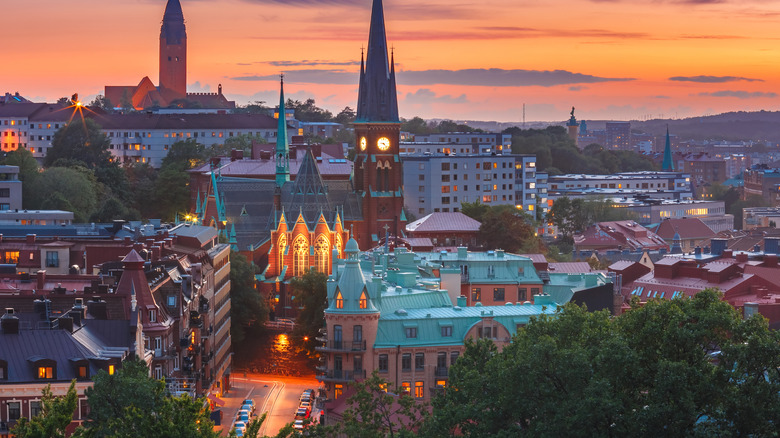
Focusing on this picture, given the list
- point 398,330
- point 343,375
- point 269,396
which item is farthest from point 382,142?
point 343,375

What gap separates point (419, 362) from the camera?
343 ft

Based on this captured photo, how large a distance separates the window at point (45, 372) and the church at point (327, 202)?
101 m

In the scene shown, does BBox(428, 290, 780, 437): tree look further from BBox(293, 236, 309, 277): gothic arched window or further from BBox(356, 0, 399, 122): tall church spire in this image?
BBox(356, 0, 399, 122): tall church spire

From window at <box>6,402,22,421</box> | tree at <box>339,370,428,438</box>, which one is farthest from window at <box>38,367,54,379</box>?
tree at <box>339,370,428,438</box>

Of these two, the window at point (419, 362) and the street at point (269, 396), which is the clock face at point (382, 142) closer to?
the street at point (269, 396)

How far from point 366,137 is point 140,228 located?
48.5 metres

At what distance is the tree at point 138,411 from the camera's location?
62.9 metres

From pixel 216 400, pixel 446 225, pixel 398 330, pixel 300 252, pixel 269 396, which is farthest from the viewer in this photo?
pixel 446 225

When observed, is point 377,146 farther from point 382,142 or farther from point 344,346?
point 344,346

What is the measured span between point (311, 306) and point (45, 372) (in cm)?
6298

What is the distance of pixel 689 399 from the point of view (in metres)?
63.8

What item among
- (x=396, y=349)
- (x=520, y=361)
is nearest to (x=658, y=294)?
(x=396, y=349)

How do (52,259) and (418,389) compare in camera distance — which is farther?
(52,259)

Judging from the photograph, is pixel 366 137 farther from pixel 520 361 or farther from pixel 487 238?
pixel 520 361
